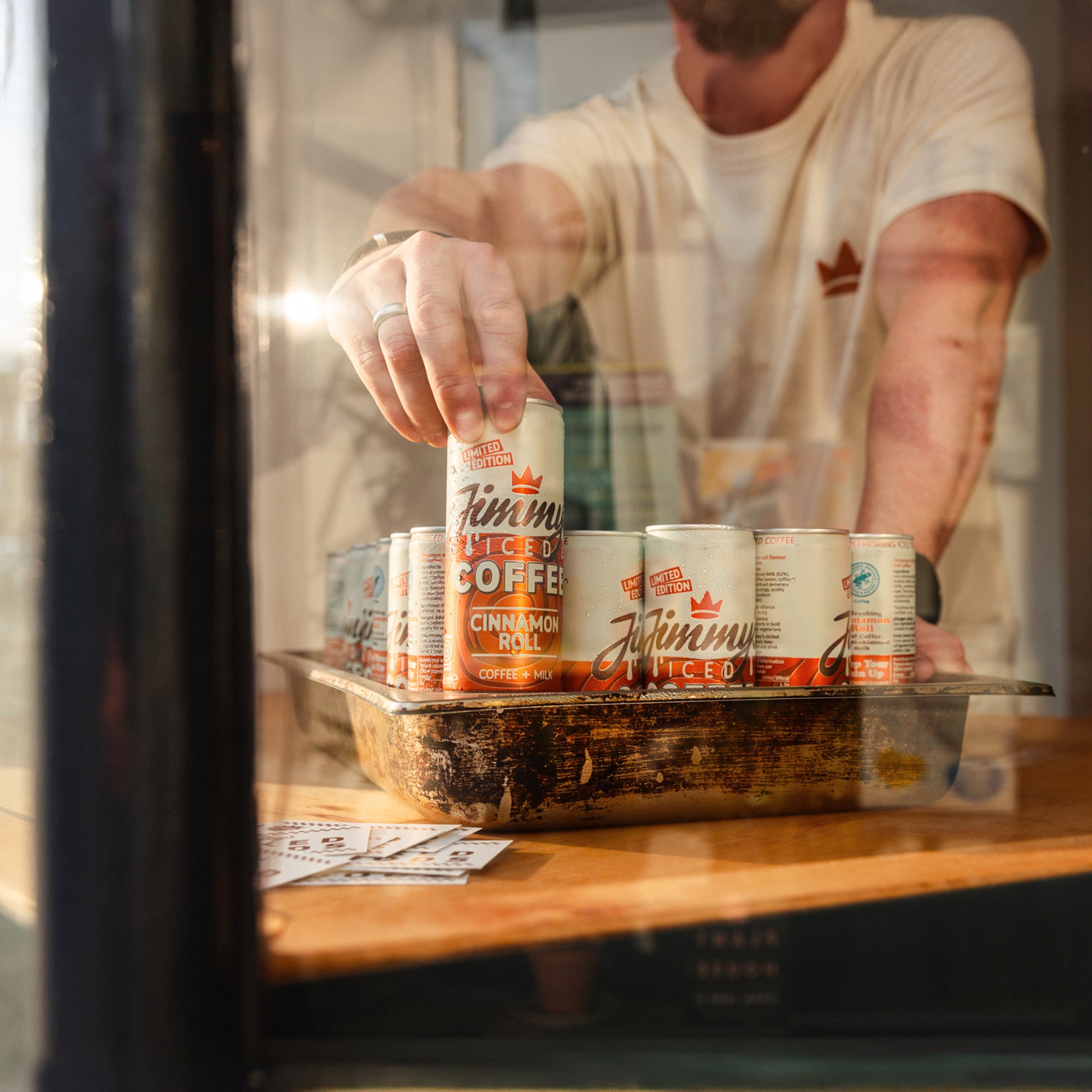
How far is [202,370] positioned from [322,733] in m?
0.58

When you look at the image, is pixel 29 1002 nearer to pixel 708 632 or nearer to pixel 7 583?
pixel 7 583

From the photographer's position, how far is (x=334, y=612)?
3.34 ft

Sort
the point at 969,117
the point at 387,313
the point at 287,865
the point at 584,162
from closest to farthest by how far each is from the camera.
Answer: the point at 287,865 → the point at 387,313 → the point at 969,117 → the point at 584,162

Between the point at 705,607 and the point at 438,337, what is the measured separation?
29cm

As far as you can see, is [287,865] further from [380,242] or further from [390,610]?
[380,242]

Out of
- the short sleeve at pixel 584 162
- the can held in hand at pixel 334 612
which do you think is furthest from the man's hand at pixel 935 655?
the short sleeve at pixel 584 162

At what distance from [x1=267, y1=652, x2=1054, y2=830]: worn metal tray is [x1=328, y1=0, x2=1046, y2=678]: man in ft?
1.71

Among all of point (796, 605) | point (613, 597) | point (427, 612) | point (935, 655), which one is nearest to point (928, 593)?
point (935, 655)

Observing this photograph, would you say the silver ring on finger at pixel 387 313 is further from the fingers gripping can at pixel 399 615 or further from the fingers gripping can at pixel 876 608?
the fingers gripping can at pixel 876 608

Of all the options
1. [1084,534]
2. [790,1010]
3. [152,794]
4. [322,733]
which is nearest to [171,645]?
[152,794]

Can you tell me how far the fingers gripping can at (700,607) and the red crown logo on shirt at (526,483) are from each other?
0.12 m

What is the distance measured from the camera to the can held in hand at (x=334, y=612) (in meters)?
0.99

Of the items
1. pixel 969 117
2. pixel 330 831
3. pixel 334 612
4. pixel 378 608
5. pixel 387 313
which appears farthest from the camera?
pixel 969 117

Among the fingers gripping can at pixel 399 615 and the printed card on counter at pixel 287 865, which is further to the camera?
the fingers gripping can at pixel 399 615
